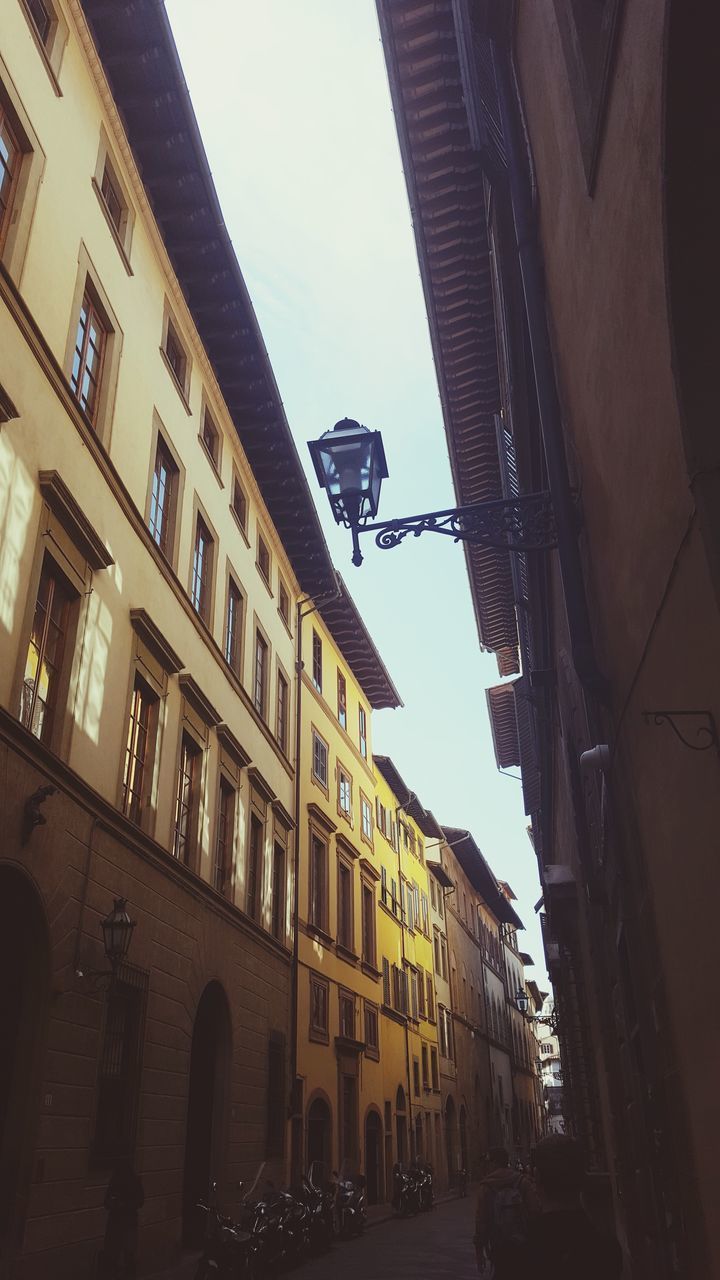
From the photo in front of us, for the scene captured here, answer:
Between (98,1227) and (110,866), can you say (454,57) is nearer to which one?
(110,866)

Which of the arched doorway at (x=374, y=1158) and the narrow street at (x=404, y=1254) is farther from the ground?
the arched doorway at (x=374, y=1158)

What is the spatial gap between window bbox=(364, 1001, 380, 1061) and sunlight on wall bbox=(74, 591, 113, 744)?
18275 millimetres

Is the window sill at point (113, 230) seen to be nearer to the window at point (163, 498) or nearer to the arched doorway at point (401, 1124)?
the window at point (163, 498)

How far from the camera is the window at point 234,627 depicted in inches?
725

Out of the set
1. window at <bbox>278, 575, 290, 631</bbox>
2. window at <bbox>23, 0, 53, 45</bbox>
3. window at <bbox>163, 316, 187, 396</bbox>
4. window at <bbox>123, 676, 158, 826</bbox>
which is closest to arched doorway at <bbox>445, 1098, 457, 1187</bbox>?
window at <bbox>278, 575, 290, 631</bbox>

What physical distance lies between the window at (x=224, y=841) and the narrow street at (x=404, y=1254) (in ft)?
18.4

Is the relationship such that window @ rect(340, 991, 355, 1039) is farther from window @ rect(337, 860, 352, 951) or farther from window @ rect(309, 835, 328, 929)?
window @ rect(309, 835, 328, 929)

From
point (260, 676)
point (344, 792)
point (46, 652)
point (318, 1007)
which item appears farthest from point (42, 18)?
point (344, 792)

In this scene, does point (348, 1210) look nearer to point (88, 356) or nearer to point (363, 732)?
point (363, 732)

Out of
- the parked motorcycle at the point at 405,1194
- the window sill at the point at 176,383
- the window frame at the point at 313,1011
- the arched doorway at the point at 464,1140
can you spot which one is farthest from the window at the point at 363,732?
the arched doorway at the point at 464,1140

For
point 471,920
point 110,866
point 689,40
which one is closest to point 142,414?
point 110,866

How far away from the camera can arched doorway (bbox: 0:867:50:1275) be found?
8977 millimetres

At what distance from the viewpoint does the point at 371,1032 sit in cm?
2778

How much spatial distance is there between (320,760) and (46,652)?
51.2 feet
